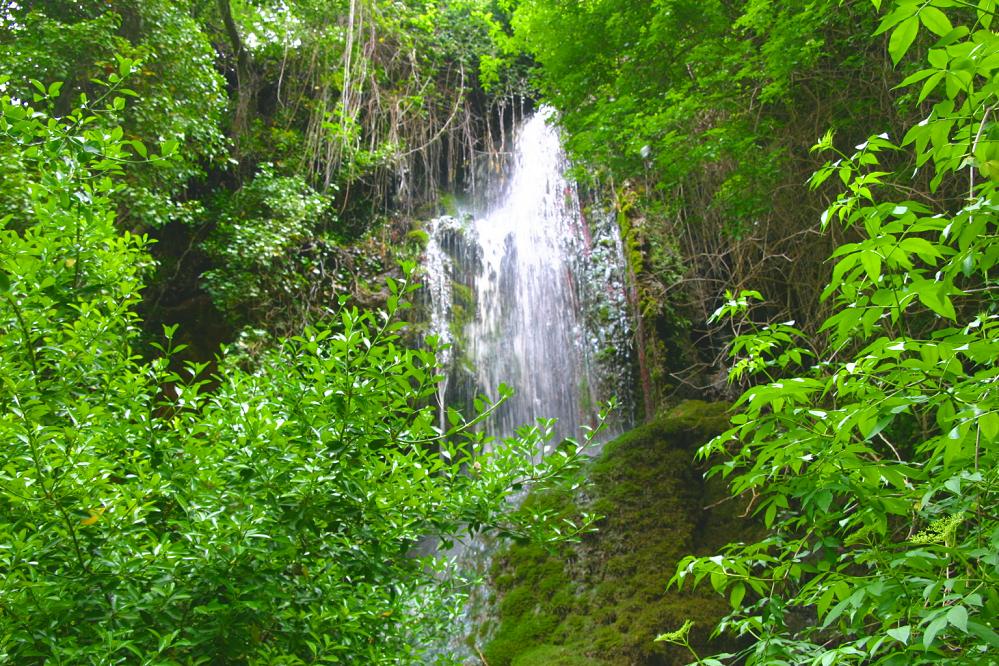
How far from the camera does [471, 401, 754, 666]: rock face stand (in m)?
3.73

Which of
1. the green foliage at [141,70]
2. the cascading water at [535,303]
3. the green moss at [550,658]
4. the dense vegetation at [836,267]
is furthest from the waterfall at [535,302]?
the green moss at [550,658]

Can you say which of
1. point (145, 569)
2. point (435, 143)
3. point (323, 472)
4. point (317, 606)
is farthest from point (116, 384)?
point (435, 143)

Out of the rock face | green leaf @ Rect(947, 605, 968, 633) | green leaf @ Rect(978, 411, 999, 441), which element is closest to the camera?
green leaf @ Rect(947, 605, 968, 633)

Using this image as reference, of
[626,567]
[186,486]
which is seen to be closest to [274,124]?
[626,567]

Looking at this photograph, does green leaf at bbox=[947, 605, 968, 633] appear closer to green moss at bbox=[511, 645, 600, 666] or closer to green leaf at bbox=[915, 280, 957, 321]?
green leaf at bbox=[915, 280, 957, 321]

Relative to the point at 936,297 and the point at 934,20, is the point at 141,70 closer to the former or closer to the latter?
the point at 934,20

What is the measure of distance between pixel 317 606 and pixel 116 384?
0.94 metres

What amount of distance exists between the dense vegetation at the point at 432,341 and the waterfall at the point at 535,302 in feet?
1.83

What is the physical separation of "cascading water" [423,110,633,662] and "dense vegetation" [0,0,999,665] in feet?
1.69

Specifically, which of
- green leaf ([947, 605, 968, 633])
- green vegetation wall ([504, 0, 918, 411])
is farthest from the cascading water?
green leaf ([947, 605, 968, 633])

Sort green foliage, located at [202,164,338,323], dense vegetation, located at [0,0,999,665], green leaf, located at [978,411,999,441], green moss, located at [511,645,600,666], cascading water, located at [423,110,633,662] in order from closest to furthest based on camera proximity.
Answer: green leaf, located at [978,411,999,441]
dense vegetation, located at [0,0,999,665]
green moss, located at [511,645,600,666]
green foliage, located at [202,164,338,323]
cascading water, located at [423,110,633,662]

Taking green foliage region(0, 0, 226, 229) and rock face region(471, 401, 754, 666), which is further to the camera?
green foliage region(0, 0, 226, 229)

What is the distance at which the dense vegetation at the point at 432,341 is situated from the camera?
1455 mm

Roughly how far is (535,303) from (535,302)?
2cm
